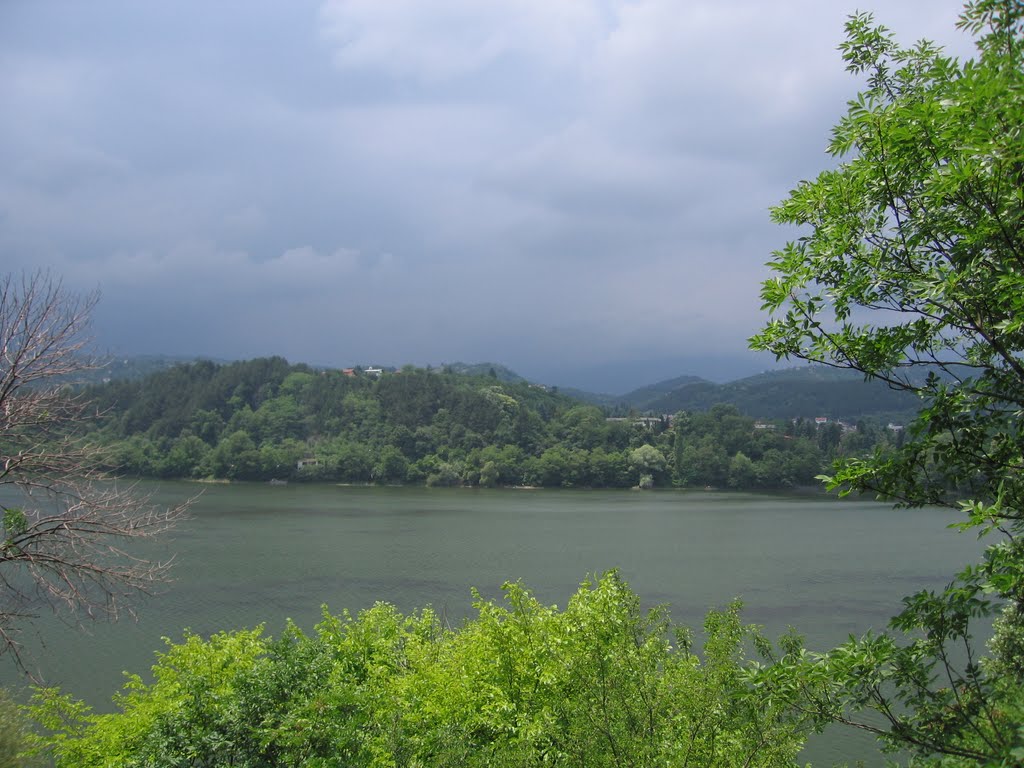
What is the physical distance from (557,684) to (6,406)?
6.52 meters

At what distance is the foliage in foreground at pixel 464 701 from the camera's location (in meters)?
5.86

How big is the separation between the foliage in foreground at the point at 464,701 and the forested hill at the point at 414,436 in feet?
202

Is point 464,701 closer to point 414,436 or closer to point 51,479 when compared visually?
point 51,479

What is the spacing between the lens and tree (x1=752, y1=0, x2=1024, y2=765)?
3541 millimetres

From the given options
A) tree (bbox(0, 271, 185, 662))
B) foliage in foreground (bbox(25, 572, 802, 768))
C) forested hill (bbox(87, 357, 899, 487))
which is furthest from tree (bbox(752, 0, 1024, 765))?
forested hill (bbox(87, 357, 899, 487))

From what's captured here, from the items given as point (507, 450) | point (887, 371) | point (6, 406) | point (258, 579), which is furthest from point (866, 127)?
point (507, 450)

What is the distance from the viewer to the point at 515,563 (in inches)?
1298

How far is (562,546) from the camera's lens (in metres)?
38.0

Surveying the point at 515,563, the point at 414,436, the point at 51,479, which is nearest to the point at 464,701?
the point at 51,479

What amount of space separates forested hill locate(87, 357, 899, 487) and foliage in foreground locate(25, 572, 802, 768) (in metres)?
61.4

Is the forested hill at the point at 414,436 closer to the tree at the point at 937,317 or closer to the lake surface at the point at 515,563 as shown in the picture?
the lake surface at the point at 515,563

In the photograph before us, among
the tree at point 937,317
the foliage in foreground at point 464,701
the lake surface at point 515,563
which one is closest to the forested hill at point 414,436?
the lake surface at point 515,563

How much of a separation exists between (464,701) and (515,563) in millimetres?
24900

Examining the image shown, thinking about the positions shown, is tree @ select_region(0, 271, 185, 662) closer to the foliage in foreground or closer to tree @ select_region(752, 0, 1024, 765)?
the foliage in foreground
